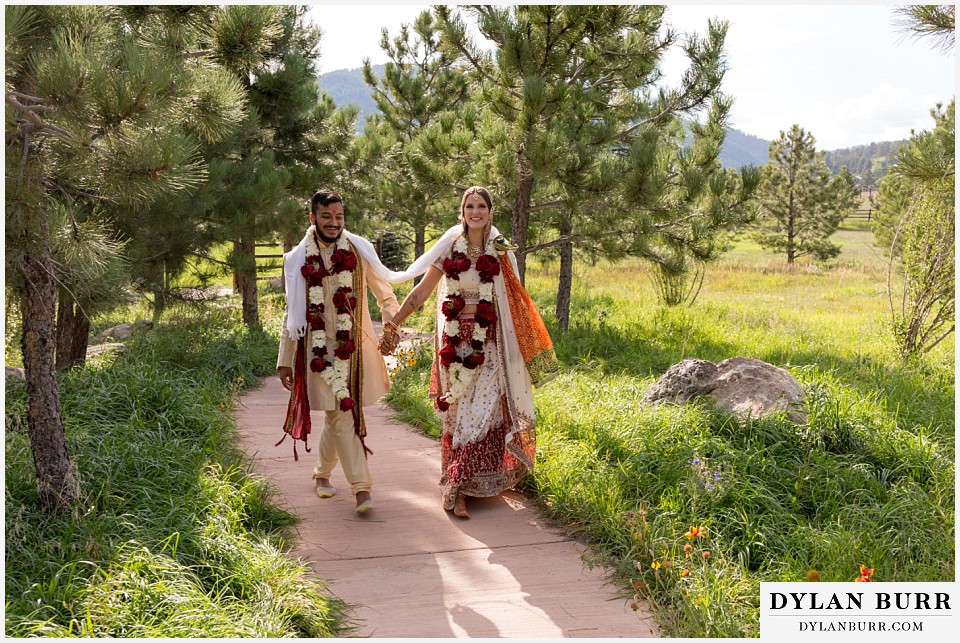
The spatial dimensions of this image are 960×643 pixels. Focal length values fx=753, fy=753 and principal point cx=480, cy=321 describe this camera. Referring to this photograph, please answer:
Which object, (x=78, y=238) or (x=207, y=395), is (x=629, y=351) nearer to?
(x=207, y=395)

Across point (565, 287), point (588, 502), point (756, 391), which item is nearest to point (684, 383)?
point (756, 391)

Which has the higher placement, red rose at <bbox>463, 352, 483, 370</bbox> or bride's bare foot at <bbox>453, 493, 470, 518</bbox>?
red rose at <bbox>463, 352, 483, 370</bbox>

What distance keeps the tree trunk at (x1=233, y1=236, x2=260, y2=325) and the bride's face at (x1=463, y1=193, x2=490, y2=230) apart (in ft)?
17.6

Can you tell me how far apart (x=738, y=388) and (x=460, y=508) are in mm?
2206

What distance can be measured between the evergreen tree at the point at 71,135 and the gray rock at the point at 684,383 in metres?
3.49

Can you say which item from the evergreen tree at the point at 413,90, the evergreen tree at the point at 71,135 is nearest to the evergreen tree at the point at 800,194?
the evergreen tree at the point at 413,90

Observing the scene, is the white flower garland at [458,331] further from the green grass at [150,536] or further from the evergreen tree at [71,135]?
the evergreen tree at [71,135]

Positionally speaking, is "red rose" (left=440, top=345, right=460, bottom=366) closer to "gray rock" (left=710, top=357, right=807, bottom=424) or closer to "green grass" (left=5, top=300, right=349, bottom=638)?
"green grass" (left=5, top=300, right=349, bottom=638)

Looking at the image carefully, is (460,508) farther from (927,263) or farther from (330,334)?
(927,263)

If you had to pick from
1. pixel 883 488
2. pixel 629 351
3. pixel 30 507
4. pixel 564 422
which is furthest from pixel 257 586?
pixel 629 351

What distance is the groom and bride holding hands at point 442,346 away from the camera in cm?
447

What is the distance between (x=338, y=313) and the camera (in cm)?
452

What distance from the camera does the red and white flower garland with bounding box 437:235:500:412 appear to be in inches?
180

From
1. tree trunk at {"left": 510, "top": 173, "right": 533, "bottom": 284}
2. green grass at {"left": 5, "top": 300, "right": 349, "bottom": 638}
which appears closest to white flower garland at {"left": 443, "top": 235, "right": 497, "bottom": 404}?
green grass at {"left": 5, "top": 300, "right": 349, "bottom": 638}
